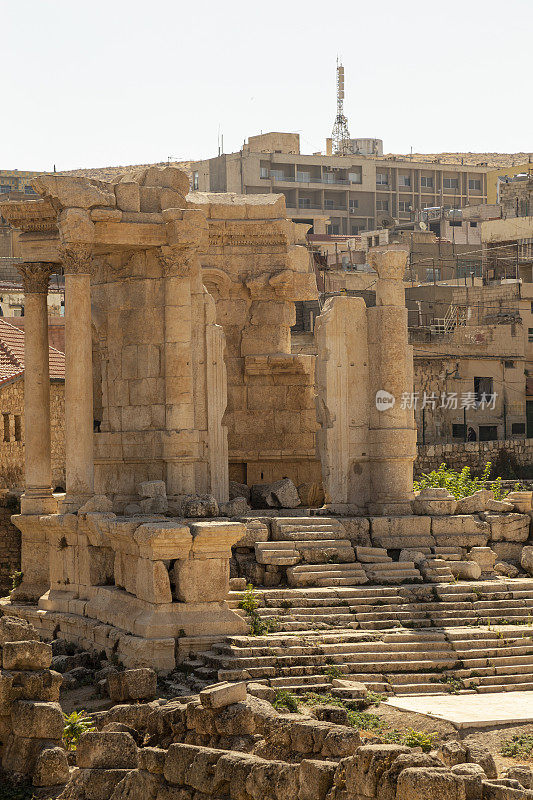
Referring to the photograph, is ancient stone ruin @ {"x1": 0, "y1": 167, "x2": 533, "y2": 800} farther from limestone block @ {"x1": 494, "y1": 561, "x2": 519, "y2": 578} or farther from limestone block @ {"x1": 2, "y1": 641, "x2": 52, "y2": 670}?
limestone block @ {"x1": 494, "y1": 561, "x2": 519, "y2": 578}

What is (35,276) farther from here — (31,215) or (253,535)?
(253,535)

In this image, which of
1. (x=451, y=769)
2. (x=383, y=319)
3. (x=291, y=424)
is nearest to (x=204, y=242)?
(x=383, y=319)

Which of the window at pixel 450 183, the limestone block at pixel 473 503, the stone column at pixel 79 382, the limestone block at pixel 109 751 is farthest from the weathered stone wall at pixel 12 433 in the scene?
the window at pixel 450 183

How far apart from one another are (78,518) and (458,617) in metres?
5.59

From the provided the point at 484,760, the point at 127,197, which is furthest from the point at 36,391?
the point at 484,760

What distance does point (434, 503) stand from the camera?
21.6 meters

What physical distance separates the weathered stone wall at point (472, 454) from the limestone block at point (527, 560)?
52.2 ft

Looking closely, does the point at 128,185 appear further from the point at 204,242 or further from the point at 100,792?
the point at 100,792

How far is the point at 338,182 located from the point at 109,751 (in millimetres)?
59896

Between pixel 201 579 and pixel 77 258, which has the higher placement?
pixel 77 258

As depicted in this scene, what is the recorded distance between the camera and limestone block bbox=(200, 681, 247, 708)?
44.1ft

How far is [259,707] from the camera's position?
13.6 metres

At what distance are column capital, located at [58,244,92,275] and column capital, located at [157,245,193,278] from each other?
42.8 inches

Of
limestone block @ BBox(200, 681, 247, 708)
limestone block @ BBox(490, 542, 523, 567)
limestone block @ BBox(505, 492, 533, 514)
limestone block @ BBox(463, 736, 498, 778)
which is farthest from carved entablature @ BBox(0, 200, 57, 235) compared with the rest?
limestone block @ BBox(463, 736, 498, 778)
